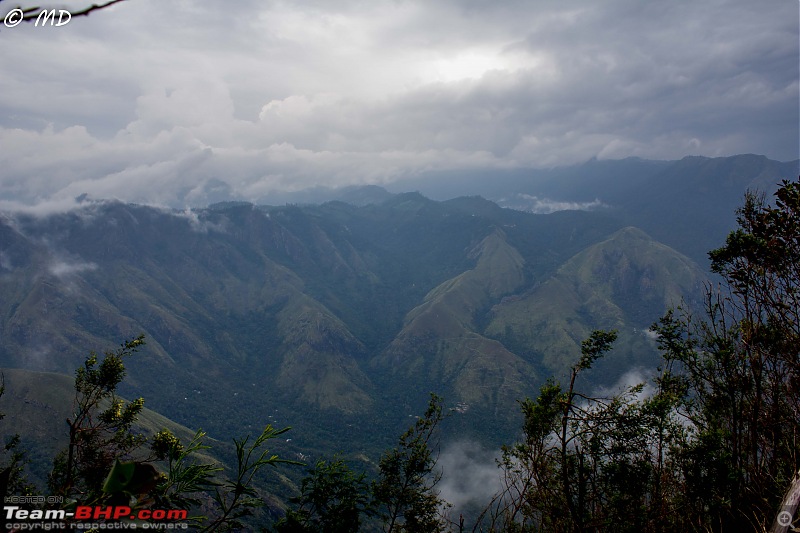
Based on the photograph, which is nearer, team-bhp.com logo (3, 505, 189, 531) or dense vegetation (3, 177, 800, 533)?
team-bhp.com logo (3, 505, 189, 531)

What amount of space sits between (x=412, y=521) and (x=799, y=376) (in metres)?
24.7

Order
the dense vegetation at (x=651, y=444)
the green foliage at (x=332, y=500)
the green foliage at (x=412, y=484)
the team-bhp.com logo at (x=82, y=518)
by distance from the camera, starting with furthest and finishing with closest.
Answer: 1. the green foliage at (x=412, y=484)
2. the green foliage at (x=332, y=500)
3. the dense vegetation at (x=651, y=444)
4. the team-bhp.com logo at (x=82, y=518)

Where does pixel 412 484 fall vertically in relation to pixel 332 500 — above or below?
above

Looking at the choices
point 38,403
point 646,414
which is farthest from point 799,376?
point 38,403

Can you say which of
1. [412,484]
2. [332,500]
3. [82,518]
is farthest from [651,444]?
[82,518]

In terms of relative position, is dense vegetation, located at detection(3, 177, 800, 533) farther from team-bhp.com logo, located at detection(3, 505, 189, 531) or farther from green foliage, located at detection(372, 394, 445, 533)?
green foliage, located at detection(372, 394, 445, 533)

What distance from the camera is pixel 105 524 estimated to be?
5.85 metres

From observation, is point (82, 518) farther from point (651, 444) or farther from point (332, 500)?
point (332, 500)

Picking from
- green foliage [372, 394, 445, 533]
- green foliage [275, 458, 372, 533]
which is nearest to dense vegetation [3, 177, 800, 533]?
→ green foliage [275, 458, 372, 533]

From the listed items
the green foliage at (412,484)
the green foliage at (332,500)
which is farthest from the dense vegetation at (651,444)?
the green foliage at (412,484)

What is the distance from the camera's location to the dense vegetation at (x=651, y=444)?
889 centimetres

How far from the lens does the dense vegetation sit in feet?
29.2

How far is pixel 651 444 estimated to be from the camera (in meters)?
18.7

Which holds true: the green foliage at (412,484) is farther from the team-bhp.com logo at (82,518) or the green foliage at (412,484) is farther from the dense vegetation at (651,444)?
the team-bhp.com logo at (82,518)
